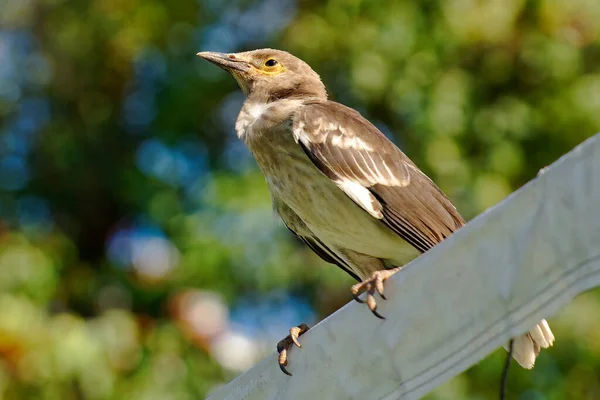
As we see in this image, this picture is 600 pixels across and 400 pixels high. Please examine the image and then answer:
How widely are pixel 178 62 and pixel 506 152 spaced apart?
273 centimetres

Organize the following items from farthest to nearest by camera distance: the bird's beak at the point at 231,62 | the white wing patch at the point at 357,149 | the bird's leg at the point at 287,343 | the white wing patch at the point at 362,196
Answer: the bird's beak at the point at 231,62, the white wing patch at the point at 357,149, the white wing patch at the point at 362,196, the bird's leg at the point at 287,343

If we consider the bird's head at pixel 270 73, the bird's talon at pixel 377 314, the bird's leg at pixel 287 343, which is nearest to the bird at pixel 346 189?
the bird's head at pixel 270 73

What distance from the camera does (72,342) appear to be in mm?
5680

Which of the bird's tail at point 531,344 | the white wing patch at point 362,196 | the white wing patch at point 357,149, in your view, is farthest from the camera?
the white wing patch at point 357,149

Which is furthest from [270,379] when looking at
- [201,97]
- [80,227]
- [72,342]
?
[80,227]

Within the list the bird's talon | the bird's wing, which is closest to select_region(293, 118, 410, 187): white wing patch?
the bird's wing

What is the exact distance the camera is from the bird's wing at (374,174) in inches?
168

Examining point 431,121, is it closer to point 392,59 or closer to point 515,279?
point 392,59

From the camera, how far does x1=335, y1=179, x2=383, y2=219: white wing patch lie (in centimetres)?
424

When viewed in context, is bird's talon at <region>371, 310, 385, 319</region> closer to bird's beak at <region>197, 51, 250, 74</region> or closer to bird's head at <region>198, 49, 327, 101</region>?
bird's head at <region>198, 49, 327, 101</region>

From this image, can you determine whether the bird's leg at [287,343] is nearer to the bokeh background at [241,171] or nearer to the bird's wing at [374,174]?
the bird's wing at [374,174]

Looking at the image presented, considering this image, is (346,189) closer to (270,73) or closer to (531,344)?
(531,344)

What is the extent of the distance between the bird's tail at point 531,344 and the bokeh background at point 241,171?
1793mm

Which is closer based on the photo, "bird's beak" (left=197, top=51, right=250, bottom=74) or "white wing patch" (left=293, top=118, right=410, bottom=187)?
"white wing patch" (left=293, top=118, right=410, bottom=187)
